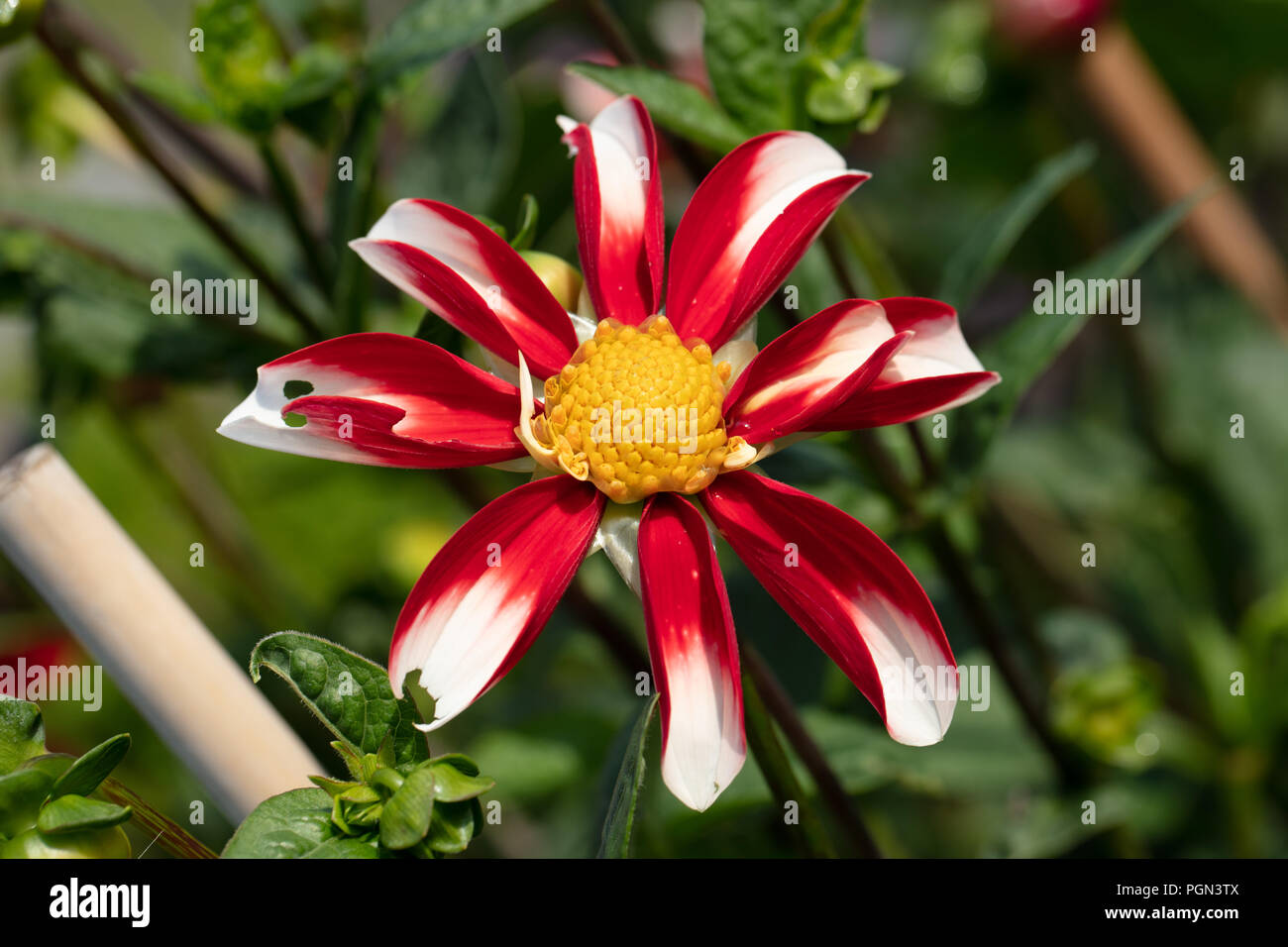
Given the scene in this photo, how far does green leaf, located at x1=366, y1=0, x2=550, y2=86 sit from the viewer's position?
1.68 feet

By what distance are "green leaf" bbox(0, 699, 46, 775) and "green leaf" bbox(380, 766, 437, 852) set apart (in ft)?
0.42

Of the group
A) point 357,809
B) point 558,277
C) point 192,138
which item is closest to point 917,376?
point 558,277

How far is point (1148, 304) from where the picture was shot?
1.11 m

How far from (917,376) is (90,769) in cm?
32

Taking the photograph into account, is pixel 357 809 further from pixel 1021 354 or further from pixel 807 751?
pixel 1021 354

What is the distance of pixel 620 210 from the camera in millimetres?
427

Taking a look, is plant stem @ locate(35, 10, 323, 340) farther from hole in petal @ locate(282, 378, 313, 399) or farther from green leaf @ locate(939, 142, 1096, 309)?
green leaf @ locate(939, 142, 1096, 309)

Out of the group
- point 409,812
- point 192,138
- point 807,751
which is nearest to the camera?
point 409,812

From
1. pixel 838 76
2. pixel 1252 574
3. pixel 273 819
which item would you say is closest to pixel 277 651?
pixel 273 819

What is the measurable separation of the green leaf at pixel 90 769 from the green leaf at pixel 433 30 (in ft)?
1.11

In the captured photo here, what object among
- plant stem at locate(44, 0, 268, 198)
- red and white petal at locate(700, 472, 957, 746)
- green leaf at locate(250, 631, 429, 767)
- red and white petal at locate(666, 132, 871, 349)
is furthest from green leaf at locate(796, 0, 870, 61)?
plant stem at locate(44, 0, 268, 198)

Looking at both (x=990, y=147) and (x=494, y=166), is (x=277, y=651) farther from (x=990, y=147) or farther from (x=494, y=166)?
(x=990, y=147)

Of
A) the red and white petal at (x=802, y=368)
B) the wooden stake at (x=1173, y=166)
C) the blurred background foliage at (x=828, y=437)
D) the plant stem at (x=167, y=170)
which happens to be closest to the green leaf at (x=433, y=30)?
the blurred background foliage at (x=828, y=437)

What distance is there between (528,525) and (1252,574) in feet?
2.77
